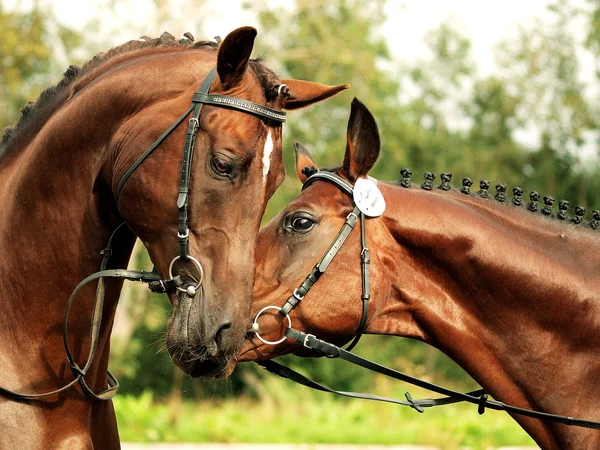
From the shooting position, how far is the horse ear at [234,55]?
10.3 feet

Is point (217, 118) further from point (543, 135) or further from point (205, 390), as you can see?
point (543, 135)

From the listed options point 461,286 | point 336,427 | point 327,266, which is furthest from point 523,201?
point 336,427

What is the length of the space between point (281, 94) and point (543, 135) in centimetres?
2809

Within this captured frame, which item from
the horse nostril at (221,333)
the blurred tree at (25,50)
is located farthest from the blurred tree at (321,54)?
the horse nostril at (221,333)

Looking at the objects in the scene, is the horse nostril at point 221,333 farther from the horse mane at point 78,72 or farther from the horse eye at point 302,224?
the horse eye at point 302,224

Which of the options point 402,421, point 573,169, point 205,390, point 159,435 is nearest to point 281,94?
point 159,435

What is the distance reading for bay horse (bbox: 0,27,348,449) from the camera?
3.17 metres

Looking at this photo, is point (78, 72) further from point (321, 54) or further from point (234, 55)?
point (321, 54)

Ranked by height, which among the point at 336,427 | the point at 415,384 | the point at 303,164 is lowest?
the point at 336,427

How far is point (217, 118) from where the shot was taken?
3.22 meters

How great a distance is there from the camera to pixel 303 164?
5156 mm

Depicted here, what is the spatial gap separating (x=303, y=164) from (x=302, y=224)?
32.1 inches

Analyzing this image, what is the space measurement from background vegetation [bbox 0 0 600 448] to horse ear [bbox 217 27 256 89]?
6.22m

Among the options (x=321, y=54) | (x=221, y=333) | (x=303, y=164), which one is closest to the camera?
(x=221, y=333)
